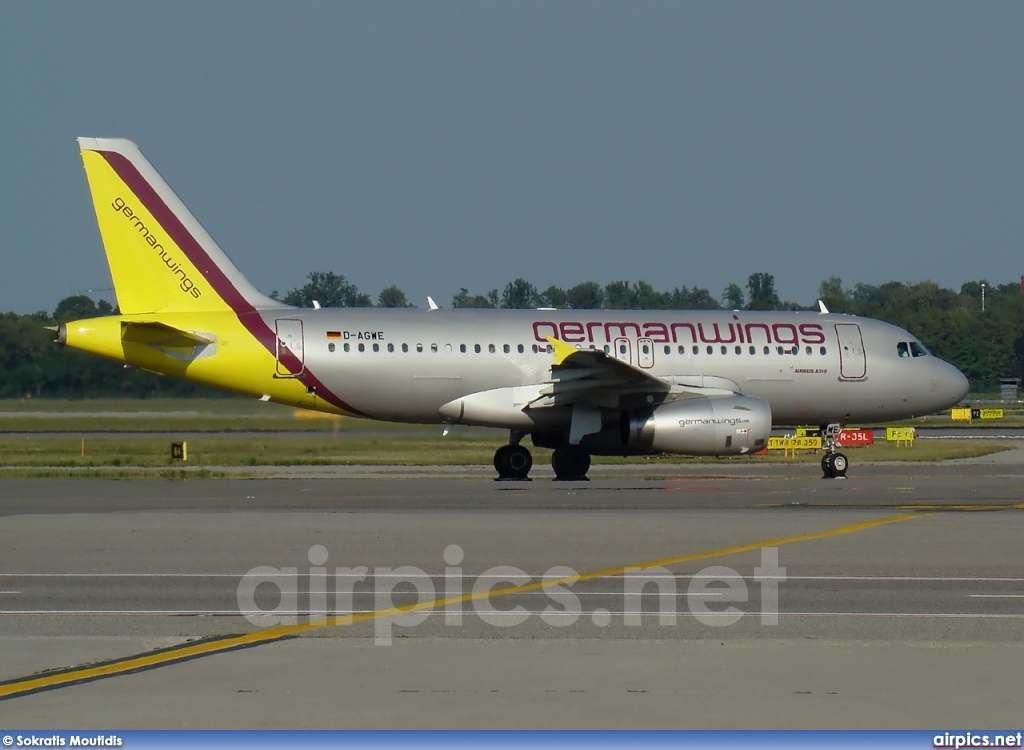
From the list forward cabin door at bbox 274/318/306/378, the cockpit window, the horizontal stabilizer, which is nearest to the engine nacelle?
the cockpit window

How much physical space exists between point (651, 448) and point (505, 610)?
55.3ft

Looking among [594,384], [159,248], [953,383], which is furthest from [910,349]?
[159,248]

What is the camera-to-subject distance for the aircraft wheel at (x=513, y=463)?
29.2m

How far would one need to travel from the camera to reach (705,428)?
2697 centimetres

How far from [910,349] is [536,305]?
801 inches

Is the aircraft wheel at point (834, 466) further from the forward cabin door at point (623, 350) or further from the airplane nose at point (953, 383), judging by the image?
the airplane nose at point (953, 383)

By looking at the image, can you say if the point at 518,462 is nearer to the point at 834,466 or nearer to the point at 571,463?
the point at 571,463

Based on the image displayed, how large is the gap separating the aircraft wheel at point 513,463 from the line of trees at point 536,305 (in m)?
8.58

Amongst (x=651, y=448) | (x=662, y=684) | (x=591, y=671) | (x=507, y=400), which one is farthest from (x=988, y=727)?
(x=507, y=400)

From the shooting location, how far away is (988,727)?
6.80 m

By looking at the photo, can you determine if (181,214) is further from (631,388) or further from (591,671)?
(591,671)

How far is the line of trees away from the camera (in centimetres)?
4056

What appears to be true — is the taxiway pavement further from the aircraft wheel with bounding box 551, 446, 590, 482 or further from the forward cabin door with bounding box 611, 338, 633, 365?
the forward cabin door with bounding box 611, 338, 633, 365

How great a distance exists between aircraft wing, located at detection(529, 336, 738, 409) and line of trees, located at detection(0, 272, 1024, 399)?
30.4ft
